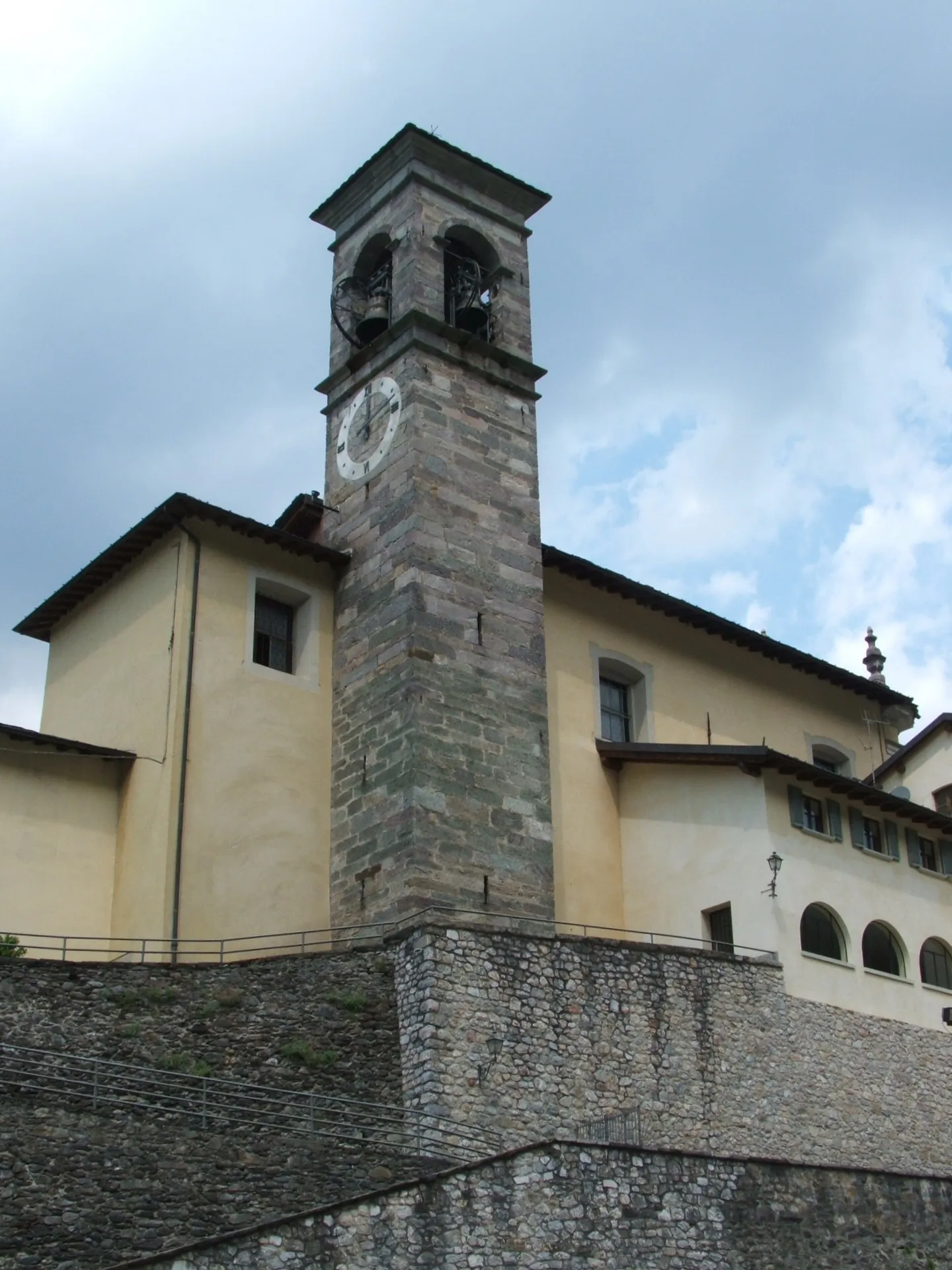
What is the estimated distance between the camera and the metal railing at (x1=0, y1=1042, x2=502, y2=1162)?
20.2 m

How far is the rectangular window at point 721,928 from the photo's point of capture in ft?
91.2

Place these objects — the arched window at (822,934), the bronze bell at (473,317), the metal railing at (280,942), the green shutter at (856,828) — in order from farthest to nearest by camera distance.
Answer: the bronze bell at (473,317) → the green shutter at (856,828) → the arched window at (822,934) → the metal railing at (280,942)

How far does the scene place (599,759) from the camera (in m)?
30.8

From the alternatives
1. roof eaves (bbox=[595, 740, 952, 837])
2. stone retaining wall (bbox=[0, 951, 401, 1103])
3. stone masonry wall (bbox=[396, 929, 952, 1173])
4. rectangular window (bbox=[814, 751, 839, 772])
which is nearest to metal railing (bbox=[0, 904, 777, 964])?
stone masonry wall (bbox=[396, 929, 952, 1173])

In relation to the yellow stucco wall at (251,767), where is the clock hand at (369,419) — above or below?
above

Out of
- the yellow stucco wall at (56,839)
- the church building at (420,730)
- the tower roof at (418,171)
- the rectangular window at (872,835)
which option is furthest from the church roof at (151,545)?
the rectangular window at (872,835)

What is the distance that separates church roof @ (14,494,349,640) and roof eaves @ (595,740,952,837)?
597 cm

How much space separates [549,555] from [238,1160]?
13873mm

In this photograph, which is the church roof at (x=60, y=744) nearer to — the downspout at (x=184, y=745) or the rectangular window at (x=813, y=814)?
the downspout at (x=184, y=745)

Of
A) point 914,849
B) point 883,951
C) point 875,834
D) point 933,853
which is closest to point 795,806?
point 875,834

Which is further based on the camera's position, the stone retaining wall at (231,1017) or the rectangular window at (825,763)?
the rectangular window at (825,763)

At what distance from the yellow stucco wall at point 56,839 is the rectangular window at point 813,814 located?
1110 centimetres

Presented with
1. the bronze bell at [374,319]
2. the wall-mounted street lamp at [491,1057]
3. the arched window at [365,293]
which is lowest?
the wall-mounted street lamp at [491,1057]

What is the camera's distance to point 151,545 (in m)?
A: 29.1
